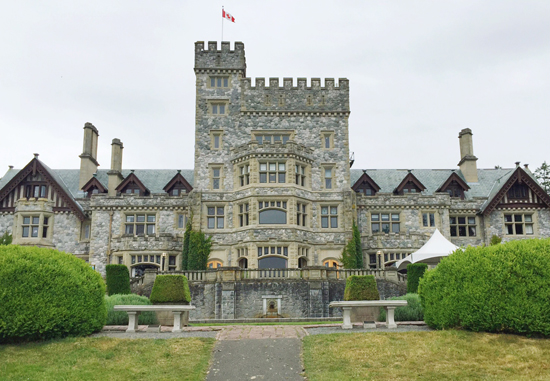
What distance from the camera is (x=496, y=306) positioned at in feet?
48.7

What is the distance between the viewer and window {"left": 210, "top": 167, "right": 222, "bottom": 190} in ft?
126

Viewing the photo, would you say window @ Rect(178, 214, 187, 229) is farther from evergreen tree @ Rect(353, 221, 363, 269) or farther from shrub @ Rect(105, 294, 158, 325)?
shrub @ Rect(105, 294, 158, 325)

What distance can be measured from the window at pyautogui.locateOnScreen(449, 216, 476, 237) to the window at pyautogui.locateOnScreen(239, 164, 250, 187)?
15.4m

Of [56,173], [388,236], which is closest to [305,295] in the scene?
[388,236]

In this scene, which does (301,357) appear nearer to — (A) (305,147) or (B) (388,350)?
(B) (388,350)

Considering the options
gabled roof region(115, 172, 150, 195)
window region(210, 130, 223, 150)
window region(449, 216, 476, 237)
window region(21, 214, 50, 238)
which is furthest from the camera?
gabled roof region(115, 172, 150, 195)

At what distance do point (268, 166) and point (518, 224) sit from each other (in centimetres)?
1869

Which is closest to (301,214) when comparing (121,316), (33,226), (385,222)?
(385,222)

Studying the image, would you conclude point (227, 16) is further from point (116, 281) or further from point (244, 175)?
point (116, 281)

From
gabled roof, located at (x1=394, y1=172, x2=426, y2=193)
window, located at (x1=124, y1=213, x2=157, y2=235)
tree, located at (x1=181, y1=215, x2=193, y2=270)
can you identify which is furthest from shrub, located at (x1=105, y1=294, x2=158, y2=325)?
gabled roof, located at (x1=394, y1=172, x2=426, y2=193)

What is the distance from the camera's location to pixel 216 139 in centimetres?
3909

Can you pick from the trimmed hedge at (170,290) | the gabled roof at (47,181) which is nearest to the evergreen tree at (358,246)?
the trimmed hedge at (170,290)

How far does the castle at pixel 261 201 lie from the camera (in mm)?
36656

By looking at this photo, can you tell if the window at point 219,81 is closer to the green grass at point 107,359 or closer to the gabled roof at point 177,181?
the gabled roof at point 177,181
